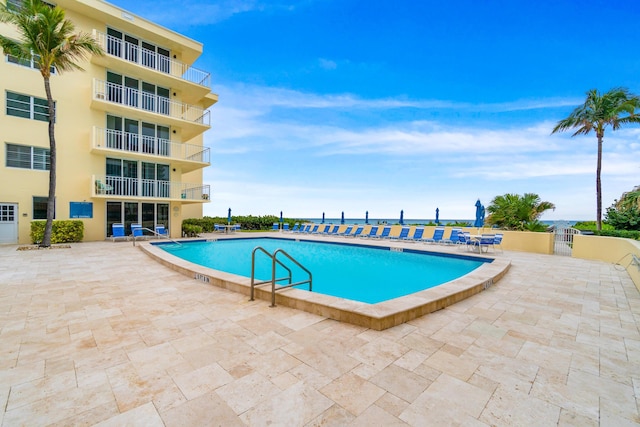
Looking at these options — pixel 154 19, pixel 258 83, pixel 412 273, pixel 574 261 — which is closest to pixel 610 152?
pixel 574 261

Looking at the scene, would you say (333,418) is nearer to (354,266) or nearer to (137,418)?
(137,418)

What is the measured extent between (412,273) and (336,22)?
13399 mm

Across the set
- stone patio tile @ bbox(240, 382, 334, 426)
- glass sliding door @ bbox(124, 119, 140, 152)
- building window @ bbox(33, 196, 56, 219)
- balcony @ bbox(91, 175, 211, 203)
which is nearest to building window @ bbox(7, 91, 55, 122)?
glass sliding door @ bbox(124, 119, 140, 152)

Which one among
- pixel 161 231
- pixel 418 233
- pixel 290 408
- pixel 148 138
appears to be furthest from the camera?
pixel 418 233

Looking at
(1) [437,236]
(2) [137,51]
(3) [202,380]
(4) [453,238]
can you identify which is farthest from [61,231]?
(4) [453,238]

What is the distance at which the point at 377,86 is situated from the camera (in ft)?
59.9

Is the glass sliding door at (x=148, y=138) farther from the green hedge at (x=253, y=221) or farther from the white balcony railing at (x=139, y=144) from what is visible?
the green hedge at (x=253, y=221)

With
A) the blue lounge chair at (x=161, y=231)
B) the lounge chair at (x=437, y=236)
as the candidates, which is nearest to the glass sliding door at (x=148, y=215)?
the blue lounge chair at (x=161, y=231)

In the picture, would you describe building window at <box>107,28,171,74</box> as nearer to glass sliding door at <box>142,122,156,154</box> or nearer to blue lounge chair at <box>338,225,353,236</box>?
glass sliding door at <box>142,122,156,154</box>

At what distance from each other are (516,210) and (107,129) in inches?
831

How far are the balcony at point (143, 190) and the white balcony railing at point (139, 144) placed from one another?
4.94 feet

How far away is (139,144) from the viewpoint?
A: 47.5 feet

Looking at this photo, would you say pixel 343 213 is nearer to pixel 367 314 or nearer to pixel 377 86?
pixel 377 86

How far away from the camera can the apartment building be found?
12008mm
